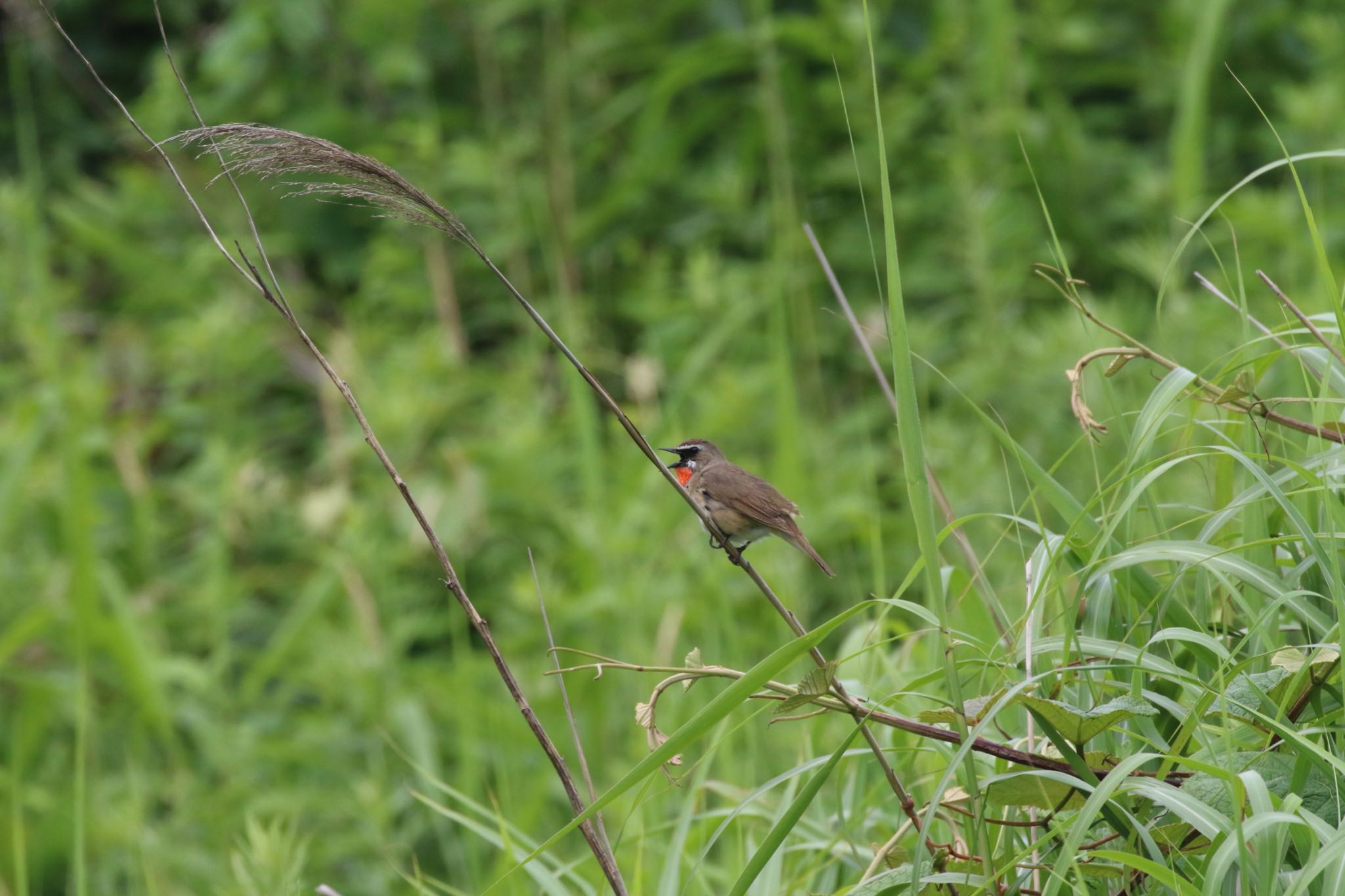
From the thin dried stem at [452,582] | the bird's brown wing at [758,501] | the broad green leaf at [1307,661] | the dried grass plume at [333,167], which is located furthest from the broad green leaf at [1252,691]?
the bird's brown wing at [758,501]

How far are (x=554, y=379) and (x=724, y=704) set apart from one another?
5.55m

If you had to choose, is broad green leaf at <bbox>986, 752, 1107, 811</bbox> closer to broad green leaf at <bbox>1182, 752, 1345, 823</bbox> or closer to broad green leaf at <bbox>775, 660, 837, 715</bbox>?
broad green leaf at <bbox>1182, 752, 1345, 823</bbox>

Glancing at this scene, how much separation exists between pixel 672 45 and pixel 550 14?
0.67 meters

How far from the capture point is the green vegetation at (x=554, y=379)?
12.9ft

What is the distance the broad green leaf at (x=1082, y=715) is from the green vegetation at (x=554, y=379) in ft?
1.57

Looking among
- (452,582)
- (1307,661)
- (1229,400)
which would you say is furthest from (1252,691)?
(452,582)

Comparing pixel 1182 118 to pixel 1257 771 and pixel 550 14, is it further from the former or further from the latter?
pixel 550 14

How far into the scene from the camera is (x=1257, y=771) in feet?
5.71

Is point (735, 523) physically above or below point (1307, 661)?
below

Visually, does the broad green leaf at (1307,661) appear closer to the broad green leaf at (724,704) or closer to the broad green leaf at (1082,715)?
the broad green leaf at (1082,715)

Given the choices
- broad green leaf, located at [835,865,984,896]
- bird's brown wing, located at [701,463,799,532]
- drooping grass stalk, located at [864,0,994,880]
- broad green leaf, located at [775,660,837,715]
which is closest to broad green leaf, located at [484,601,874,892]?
broad green leaf, located at [775,660,837,715]

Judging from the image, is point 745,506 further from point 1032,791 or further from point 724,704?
point 724,704

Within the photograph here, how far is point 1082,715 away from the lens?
165 centimetres

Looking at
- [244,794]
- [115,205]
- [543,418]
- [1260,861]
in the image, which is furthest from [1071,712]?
[115,205]
